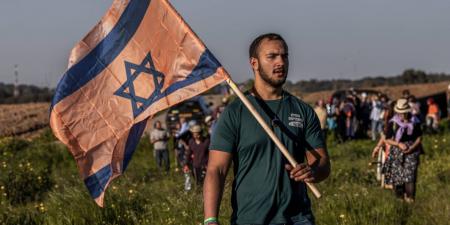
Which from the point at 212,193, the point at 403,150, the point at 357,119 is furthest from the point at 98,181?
the point at 357,119

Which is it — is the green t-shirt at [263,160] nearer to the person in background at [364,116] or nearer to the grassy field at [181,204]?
the grassy field at [181,204]

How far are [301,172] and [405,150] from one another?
24.3 ft

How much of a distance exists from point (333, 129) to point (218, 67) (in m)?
19.7

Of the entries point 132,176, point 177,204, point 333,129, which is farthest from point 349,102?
point 177,204

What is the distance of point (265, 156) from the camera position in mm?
4902

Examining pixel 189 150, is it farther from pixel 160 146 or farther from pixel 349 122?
pixel 349 122

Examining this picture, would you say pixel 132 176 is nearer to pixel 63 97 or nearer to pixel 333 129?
pixel 333 129

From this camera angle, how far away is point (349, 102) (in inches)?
1032

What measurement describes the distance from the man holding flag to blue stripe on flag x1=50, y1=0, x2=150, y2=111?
169 centimetres

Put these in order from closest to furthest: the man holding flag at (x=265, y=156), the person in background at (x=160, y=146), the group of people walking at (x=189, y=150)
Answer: the man holding flag at (x=265, y=156) → the group of people walking at (x=189, y=150) → the person in background at (x=160, y=146)

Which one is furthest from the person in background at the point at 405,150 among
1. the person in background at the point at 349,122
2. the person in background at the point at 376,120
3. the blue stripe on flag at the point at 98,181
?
the person in background at the point at 349,122

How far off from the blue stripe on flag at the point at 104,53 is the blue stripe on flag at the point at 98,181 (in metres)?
0.59

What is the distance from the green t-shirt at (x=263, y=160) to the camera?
488 centimetres

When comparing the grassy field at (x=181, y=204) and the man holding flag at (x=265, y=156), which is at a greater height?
the man holding flag at (x=265, y=156)
